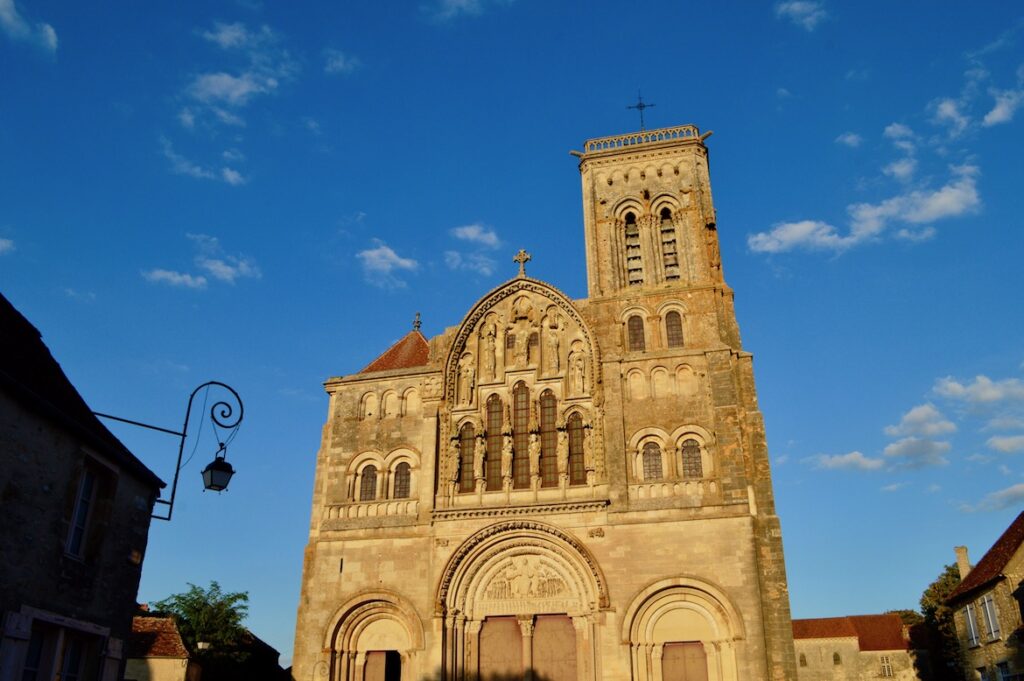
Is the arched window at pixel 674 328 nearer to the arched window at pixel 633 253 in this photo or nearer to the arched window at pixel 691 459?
the arched window at pixel 633 253

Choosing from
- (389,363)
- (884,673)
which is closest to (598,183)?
(389,363)

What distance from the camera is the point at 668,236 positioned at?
31.0 m

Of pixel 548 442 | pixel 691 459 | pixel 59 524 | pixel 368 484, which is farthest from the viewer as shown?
pixel 368 484

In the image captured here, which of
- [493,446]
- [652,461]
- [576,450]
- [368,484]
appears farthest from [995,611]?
[368,484]

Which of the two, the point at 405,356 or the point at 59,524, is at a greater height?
the point at 405,356

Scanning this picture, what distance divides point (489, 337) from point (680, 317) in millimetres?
6724

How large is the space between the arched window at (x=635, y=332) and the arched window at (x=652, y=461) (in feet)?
12.0

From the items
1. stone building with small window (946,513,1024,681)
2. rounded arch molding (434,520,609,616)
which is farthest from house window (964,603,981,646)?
rounded arch molding (434,520,609,616)

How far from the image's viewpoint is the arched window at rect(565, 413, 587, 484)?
88.9 ft

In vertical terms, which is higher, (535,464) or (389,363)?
(389,363)

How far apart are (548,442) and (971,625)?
17.3 meters

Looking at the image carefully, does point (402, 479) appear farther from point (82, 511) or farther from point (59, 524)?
point (59, 524)

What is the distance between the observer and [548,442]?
27.8 m

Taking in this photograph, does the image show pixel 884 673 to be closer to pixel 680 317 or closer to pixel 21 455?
pixel 680 317
